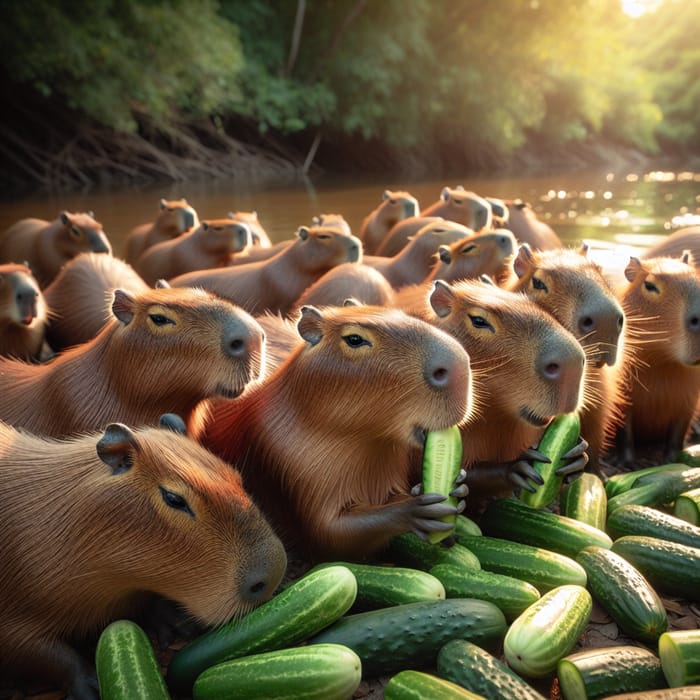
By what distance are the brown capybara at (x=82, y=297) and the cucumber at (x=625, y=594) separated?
312 centimetres

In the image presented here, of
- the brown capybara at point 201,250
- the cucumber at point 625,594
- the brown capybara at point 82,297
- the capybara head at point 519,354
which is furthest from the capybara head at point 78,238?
the cucumber at point 625,594

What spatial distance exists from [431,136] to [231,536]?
24.0 meters

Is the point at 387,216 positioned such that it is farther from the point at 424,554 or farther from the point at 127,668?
the point at 127,668

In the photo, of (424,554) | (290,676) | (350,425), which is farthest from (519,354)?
(290,676)

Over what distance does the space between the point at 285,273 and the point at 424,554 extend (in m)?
3.06

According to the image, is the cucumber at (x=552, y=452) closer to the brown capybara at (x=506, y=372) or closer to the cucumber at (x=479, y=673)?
the brown capybara at (x=506, y=372)

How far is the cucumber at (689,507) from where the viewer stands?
8.02 feet

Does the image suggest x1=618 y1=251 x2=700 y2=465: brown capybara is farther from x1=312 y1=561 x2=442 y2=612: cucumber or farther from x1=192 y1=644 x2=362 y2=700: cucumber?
x1=192 y1=644 x2=362 y2=700: cucumber

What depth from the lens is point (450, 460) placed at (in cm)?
207

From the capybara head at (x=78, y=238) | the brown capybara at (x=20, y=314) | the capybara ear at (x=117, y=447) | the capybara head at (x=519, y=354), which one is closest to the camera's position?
the capybara ear at (x=117, y=447)

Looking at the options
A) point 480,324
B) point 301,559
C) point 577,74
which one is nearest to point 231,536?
point 301,559

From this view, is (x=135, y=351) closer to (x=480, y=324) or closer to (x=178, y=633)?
(x=178, y=633)

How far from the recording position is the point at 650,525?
2.30 m

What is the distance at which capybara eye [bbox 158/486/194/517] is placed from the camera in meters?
1.76
